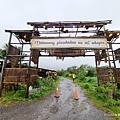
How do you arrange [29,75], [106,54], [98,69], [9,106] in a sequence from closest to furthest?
[9,106] → [29,75] → [106,54] → [98,69]

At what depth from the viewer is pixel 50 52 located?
12.7m

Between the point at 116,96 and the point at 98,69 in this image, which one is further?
the point at 98,69

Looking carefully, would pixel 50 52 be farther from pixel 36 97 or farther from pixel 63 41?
pixel 36 97

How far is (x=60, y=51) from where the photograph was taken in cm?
1266

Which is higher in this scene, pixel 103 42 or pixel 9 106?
pixel 103 42

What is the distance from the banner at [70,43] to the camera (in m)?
11.8

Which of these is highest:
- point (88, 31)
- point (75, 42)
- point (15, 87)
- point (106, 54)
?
point (88, 31)

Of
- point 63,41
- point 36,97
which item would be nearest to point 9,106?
point 36,97

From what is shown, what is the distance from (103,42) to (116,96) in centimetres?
452

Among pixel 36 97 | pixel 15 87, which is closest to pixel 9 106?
pixel 36 97

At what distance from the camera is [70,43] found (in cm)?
1183

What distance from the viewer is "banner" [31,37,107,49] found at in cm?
1177

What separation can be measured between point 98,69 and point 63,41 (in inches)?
168

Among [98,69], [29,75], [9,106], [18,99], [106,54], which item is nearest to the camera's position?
[9,106]
